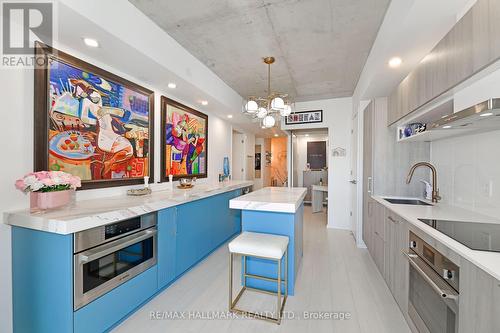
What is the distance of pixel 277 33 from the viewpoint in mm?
2268

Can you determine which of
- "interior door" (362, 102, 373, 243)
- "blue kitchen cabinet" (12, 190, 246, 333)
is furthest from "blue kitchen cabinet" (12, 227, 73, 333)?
"interior door" (362, 102, 373, 243)

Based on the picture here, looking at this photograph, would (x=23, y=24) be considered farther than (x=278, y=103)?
No

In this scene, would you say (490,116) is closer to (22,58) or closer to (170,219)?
(170,219)

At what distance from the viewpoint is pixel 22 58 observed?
158 centimetres

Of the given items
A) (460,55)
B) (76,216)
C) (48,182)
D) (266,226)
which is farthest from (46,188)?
(460,55)

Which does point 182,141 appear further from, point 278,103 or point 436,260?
point 436,260

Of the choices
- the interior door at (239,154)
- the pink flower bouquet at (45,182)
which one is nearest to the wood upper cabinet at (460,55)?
the pink flower bouquet at (45,182)

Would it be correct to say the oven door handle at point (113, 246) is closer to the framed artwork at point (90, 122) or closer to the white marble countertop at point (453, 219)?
the framed artwork at point (90, 122)

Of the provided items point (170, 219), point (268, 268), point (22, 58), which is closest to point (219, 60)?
point (22, 58)

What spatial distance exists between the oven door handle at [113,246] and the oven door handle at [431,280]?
2078mm

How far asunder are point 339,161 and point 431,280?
3291 mm

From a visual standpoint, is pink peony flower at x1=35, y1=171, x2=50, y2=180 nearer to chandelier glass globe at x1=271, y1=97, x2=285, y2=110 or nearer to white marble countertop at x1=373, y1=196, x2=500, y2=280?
chandelier glass globe at x1=271, y1=97, x2=285, y2=110

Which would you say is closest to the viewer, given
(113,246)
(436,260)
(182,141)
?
(436,260)

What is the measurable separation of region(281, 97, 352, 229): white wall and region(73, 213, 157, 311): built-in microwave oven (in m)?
3.56
